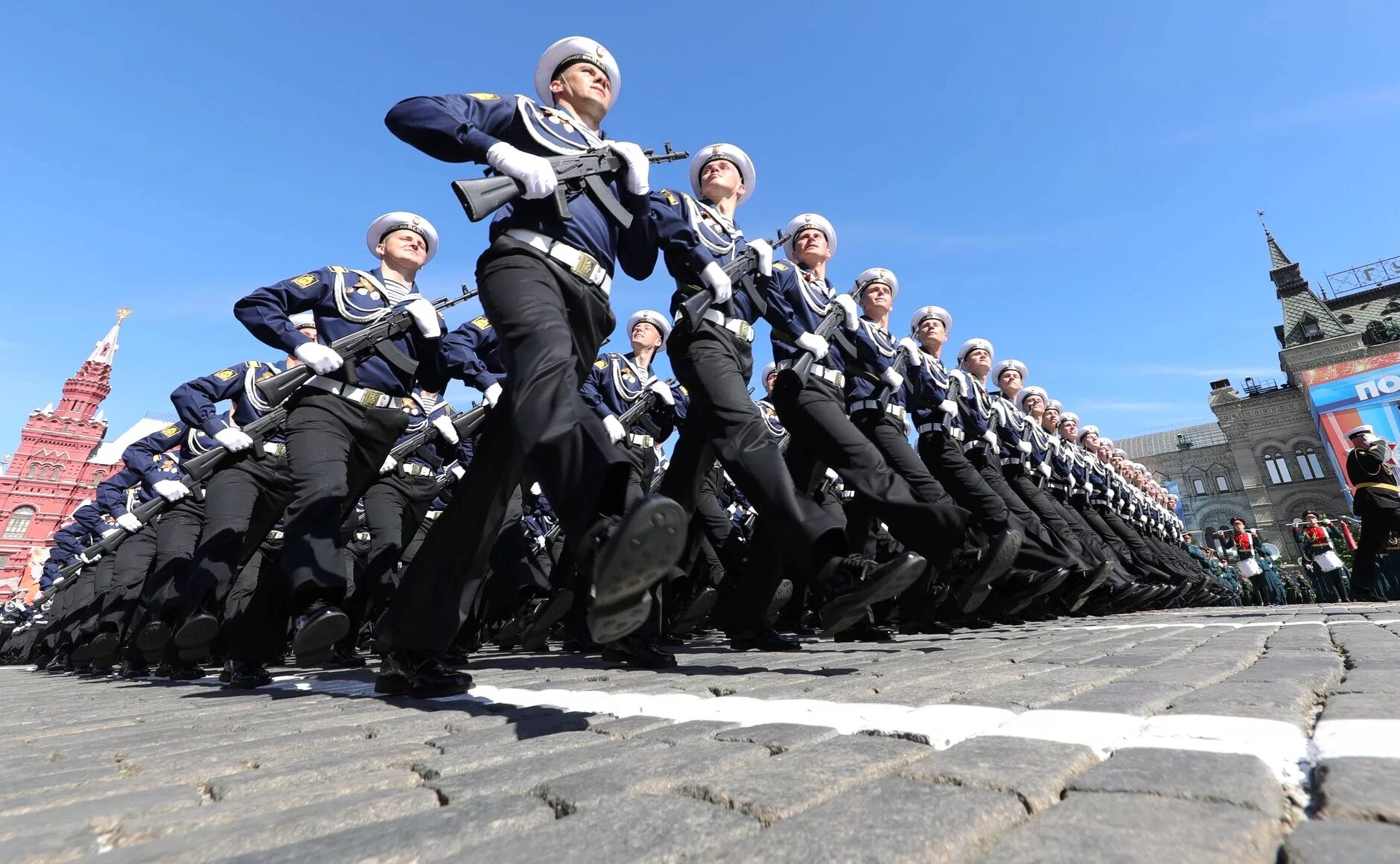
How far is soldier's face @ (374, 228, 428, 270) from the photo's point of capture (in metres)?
4.88

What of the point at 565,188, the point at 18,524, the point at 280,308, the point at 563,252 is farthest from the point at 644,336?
the point at 18,524

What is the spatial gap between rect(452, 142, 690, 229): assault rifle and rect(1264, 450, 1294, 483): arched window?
56226mm

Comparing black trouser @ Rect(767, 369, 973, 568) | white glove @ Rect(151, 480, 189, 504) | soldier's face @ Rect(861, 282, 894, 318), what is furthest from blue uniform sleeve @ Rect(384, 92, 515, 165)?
white glove @ Rect(151, 480, 189, 504)

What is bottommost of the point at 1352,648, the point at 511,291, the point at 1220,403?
the point at 1352,648

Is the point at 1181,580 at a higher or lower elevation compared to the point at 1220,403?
lower

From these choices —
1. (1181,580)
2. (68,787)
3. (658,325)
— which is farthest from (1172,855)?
(1181,580)

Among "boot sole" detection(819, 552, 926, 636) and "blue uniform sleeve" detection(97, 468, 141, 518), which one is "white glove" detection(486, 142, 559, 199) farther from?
"blue uniform sleeve" detection(97, 468, 141, 518)

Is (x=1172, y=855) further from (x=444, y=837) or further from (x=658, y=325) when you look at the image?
(x=658, y=325)

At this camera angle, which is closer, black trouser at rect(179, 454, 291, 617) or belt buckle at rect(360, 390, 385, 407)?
belt buckle at rect(360, 390, 385, 407)

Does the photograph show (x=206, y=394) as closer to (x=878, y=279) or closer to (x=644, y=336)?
(x=644, y=336)

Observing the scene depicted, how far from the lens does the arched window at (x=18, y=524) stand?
57.8 meters

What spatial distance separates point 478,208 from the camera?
2.23 meters

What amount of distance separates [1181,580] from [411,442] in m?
13.1

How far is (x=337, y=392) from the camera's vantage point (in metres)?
3.99
